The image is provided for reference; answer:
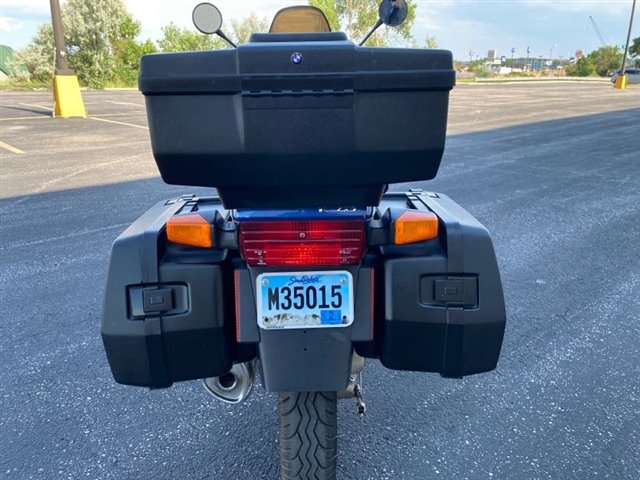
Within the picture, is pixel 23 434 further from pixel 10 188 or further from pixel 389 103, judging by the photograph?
pixel 10 188

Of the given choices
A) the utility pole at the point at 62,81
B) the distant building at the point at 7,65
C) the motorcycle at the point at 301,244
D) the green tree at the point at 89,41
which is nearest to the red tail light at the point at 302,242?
the motorcycle at the point at 301,244

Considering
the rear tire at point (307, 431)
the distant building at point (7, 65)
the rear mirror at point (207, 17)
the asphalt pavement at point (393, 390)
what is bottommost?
the asphalt pavement at point (393, 390)

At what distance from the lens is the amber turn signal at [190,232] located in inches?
58.9

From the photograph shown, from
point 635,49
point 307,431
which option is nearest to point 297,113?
point 307,431

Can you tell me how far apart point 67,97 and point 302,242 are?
45.4 feet

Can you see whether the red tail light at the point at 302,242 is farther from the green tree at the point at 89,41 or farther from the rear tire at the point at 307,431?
the green tree at the point at 89,41

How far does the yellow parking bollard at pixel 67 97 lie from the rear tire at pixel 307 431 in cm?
1348

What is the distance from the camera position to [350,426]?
211cm

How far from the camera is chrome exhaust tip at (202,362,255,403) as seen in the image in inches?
69.9

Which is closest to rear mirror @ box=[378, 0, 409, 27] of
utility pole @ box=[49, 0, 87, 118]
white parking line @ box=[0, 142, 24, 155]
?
white parking line @ box=[0, 142, 24, 155]

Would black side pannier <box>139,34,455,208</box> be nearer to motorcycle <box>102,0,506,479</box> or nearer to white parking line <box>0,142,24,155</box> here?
motorcycle <box>102,0,506,479</box>

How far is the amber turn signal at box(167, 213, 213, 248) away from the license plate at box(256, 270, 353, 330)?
22 cm

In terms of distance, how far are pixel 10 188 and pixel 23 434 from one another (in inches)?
197

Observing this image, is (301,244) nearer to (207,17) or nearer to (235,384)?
(235,384)
